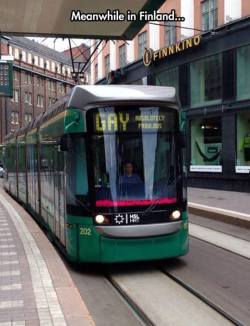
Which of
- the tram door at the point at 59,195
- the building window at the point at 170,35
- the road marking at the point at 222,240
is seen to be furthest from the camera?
the building window at the point at 170,35

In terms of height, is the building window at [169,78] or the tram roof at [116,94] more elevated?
the building window at [169,78]

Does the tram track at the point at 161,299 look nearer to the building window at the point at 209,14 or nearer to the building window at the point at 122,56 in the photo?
the building window at the point at 209,14

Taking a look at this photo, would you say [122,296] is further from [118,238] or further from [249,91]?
[249,91]

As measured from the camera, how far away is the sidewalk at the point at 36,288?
596cm

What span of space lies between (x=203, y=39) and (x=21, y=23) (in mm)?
14440

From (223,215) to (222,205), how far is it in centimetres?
301

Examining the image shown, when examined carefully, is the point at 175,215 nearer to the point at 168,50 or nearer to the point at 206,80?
the point at 206,80

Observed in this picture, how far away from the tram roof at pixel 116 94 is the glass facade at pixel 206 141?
54.7 ft

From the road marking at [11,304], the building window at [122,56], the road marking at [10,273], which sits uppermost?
the building window at [122,56]

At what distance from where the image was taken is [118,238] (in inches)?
339

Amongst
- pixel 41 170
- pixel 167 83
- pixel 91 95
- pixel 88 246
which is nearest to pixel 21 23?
pixel 41 170

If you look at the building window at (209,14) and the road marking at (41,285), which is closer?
the road marking at (41,285)

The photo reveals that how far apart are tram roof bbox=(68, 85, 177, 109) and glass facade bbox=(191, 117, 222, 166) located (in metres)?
16.7

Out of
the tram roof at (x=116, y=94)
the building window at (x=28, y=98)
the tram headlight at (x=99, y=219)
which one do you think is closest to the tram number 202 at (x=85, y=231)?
the tram headlight at (x=99, y=219)
